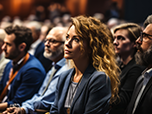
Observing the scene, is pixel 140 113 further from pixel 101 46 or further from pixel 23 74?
pixel 23 74

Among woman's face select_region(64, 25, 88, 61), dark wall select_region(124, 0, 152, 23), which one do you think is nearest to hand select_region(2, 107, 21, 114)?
woman's face select_region(64, 25, 88, 61)

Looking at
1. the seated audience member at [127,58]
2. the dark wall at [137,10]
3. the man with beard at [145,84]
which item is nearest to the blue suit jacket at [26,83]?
the seated audience member at [127,58]

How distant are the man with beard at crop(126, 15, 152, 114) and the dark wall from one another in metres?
2.61

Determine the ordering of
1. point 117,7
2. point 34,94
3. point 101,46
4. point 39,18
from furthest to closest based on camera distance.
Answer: point 39,18
point 117,7
point 34,94
point 101,46

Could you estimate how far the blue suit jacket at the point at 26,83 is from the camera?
9.04 ft

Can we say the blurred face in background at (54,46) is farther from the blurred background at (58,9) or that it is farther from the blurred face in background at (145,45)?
the blurred background at (58,9)

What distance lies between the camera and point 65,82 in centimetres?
193

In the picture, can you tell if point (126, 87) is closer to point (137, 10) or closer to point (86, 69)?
point (86, 69)

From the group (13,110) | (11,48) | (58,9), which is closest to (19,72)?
(11,48)

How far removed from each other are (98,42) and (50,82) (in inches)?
40.7

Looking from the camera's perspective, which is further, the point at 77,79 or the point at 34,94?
the point at 34,94

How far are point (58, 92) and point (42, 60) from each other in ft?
7.24

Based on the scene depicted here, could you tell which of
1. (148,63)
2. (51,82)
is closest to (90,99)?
(148,63)

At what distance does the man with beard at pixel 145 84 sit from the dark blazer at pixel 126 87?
0.20 metres
